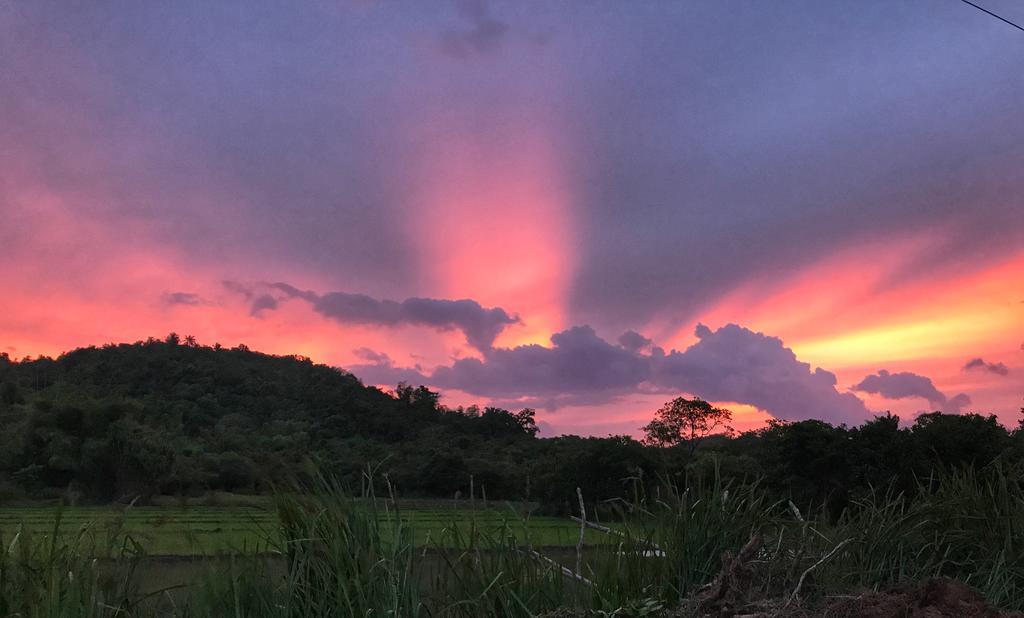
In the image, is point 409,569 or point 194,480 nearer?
Result: point 409,569

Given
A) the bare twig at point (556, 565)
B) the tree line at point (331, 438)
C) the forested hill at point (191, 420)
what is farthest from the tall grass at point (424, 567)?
the forested hill at point (191, 420)

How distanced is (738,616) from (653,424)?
53.1 m

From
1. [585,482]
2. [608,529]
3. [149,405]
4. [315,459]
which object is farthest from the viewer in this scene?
[149,405]

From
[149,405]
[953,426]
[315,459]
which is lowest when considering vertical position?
[315,459]

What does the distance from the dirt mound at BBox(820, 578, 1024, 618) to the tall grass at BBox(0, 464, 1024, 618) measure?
205 mm

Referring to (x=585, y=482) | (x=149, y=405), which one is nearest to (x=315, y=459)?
(x=585, y=482)

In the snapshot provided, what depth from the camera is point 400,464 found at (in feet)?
151

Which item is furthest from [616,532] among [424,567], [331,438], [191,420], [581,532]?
[191,420]

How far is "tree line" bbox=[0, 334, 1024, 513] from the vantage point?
2986 cm

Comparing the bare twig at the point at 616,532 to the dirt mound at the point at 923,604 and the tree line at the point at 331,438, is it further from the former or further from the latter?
the tree line at the point at 331,438

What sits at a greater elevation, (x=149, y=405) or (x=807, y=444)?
(x=149, y=405)

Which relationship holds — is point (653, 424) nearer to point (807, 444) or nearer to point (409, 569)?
point (807, 444)

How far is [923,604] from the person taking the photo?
367cm

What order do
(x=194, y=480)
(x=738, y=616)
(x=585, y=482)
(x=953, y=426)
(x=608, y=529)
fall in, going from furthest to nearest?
(x=194, y=480), (x=585, y=482), (x=953, y=426), (x=608, y=529), (x=738, y=616)
